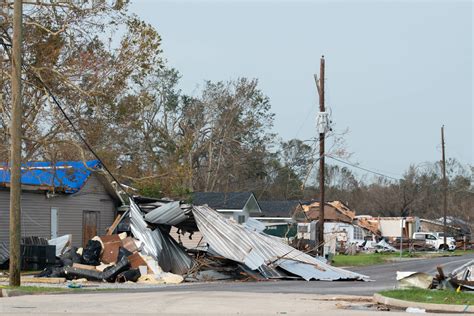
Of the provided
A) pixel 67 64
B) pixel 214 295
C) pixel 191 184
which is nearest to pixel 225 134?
pixel 191 184

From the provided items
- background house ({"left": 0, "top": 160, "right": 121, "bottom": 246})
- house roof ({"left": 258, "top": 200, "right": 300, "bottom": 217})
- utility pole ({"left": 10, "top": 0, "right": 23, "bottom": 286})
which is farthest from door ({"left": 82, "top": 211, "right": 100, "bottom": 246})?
house roof ({"left": 258, "top": 200, "right": 300, "bottom": 217})

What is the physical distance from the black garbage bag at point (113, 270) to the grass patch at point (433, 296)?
35.3 ft

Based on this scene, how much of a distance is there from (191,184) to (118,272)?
43118 mm

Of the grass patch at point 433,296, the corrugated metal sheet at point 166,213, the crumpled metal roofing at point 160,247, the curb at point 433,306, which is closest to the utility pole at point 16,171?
the crumpled metal roofing at point 160,247

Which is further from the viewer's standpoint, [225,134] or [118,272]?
[225,134]

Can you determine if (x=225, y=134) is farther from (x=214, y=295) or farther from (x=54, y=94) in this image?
(x=214, y=295)

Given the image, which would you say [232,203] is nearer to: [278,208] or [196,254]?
[278,208]

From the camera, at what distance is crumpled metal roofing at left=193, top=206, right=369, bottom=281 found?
27938 mm

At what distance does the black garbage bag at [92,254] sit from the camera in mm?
28031

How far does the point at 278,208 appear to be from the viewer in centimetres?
6781

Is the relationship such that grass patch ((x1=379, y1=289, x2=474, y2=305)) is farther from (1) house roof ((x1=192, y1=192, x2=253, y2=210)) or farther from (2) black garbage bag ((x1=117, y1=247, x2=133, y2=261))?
(1) house roof ((x1=192, y1=192, x2=253, y2=210))

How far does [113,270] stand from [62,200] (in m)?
11.5

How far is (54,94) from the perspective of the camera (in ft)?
109

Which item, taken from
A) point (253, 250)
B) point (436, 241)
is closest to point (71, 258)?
point (253, 250)
